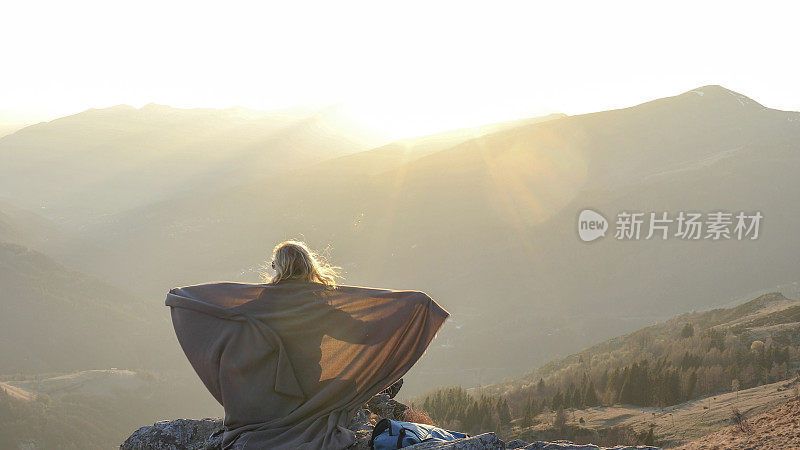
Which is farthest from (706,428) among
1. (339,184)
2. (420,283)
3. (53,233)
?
(53,233)

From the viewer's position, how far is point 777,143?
132 ft

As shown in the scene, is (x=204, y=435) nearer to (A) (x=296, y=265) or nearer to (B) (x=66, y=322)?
(A) (x=296, y=265)

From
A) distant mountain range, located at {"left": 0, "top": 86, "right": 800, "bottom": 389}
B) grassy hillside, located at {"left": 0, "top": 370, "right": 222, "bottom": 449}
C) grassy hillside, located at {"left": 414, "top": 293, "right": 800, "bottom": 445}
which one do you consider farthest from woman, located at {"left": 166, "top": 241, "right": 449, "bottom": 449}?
distant mountain range, located at {"left": 0, "top": 86, "right": 800, "bottom": 389}

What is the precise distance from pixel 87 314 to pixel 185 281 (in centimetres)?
1000

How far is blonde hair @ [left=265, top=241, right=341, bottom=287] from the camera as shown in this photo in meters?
4.03

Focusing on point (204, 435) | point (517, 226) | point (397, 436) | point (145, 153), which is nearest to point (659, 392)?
point (397, 436)

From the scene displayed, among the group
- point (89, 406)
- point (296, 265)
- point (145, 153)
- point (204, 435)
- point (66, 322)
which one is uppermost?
point (145, 153)

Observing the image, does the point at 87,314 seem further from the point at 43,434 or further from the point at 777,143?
the point at 777,143

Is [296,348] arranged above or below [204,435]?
above

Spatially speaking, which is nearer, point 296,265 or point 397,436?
point 397,436

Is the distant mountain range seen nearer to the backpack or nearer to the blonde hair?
the backpack

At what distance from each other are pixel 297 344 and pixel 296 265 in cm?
57

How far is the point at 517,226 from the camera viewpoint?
3853cm

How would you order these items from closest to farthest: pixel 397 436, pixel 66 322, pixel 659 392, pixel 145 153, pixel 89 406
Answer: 1. pixel 397 436
2. pixel 659 392
3. pixel 89 406
4. pixel 66 322
5. pixel 145 153
